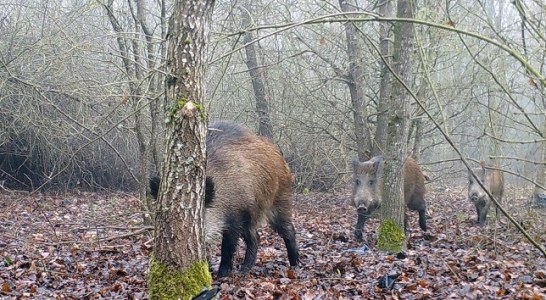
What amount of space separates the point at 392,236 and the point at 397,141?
3.96ft

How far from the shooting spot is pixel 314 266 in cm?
776

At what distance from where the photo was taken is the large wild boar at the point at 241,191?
23.3ft

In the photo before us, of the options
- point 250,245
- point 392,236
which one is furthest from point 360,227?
point 250,245

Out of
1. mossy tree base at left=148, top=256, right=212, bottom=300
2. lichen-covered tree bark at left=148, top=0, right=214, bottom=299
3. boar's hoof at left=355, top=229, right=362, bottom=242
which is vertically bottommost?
boar's hoof at left=355, top=229, right=362, bottom=242

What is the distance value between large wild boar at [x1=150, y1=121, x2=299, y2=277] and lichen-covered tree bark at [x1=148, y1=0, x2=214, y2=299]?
1.58 meters

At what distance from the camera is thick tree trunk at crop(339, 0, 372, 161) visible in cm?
1291

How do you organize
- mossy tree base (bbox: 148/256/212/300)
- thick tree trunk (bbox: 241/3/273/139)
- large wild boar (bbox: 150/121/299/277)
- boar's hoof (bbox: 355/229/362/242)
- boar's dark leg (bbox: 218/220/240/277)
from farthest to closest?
thick tree trunk (bbox: 241/3/273/139) < boar's hoof (bbox: 355/229/362/242) < boar's dark leg (bbox: 218/220/240/277) < large wild boar (bbox: 150/121/299/277) < mossy tree base (bbox: 148/256/212/300)

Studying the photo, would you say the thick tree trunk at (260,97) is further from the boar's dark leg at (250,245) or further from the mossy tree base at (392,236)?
the boar's dark leg at (250,245)

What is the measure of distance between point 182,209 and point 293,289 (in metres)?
1.54

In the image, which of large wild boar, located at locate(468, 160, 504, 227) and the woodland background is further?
the woodland background

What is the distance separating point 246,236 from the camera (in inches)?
296

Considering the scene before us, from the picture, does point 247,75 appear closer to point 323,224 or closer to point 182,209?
point 323,224

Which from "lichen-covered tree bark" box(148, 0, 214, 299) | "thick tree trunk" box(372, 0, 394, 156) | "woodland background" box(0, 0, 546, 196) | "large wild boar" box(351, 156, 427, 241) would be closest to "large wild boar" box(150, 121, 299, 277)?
"lichen-covered tree bark" box(148, 0, 214, 299)

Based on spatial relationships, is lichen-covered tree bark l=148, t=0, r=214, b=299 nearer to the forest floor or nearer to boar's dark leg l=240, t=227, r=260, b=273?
the forest floor
